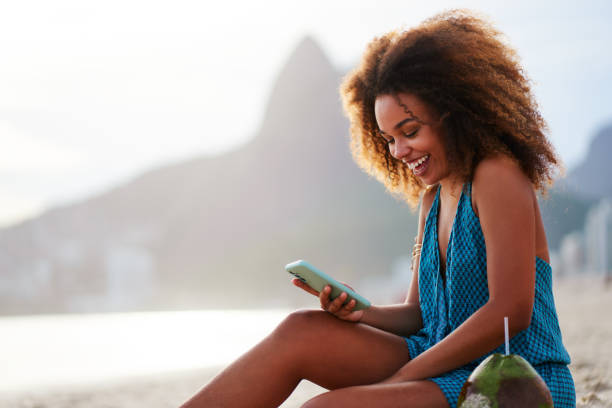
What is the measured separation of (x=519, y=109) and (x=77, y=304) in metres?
84.2

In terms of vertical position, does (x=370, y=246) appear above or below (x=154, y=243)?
below

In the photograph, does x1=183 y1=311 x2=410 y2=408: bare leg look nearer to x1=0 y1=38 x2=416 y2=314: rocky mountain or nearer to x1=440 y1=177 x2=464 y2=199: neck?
x1=440 y1=177 x2=464 y2=199: neck

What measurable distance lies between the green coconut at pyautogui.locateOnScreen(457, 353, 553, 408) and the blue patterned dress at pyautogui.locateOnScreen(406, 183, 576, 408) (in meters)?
0.34

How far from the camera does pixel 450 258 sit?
2049 mm

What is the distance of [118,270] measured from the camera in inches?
3337

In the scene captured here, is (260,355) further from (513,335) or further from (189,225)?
(189,225)

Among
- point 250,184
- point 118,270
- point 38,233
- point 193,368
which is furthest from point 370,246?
point 193,368

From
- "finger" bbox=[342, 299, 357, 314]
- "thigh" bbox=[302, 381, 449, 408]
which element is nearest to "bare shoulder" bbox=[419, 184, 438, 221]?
"finger" bbox=[342, 299, 357, 314]

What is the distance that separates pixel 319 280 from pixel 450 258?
46cm

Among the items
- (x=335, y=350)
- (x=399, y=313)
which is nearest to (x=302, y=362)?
(x=335, y=350)

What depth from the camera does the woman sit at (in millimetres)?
1815

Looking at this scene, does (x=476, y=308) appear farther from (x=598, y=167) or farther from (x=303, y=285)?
(x=598, y=167)

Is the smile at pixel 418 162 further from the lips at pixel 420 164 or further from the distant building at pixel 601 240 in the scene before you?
the distant building at pixel 601 240

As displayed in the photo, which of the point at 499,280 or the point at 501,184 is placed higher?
the point at 501,184
